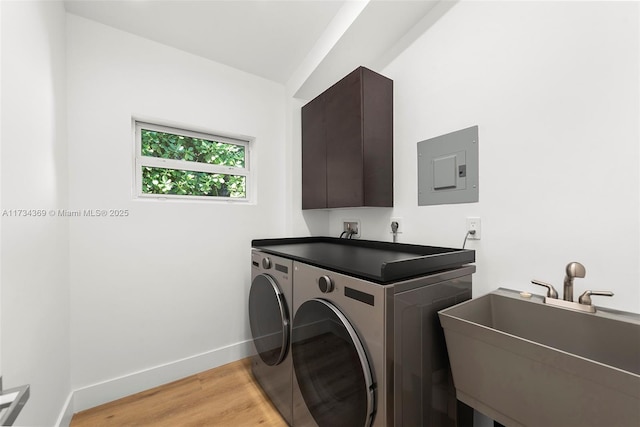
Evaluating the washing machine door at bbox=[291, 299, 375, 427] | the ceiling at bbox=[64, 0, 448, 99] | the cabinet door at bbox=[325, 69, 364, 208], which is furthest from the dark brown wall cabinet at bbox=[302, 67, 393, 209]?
the washing machine door at bbox=[291, 299, 375, 427]

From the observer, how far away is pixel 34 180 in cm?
105

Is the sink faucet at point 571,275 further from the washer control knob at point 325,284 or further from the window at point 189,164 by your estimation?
the window at point 189,164

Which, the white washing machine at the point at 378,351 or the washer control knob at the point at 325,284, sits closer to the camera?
the white washing machine at the point at 378,351

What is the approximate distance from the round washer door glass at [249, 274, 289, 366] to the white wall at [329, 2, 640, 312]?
95 centimetres

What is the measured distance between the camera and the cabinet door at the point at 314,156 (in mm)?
1926

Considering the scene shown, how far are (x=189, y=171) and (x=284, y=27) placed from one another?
1.25m

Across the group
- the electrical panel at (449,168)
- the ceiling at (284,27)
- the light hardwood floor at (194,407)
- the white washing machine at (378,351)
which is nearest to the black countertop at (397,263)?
the white washing machine at (378,351)

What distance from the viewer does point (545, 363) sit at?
644mm

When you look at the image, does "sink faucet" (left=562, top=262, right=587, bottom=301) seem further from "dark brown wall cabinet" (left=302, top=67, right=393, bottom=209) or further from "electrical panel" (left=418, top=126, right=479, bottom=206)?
"dark brown wall cabinet" (left=302, top=67, right=393, bottom=209)

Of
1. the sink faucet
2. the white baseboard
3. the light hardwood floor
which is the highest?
the sink faucet

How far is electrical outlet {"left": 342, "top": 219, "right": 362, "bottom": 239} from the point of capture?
202 cm

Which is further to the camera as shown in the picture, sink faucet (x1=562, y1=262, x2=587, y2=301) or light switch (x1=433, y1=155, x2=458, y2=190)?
light switch (x1=433, y1=155, x2=458, y2=190)

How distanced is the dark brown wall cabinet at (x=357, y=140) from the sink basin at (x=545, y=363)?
2.87ft

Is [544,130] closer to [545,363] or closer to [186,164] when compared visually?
[545,363]
